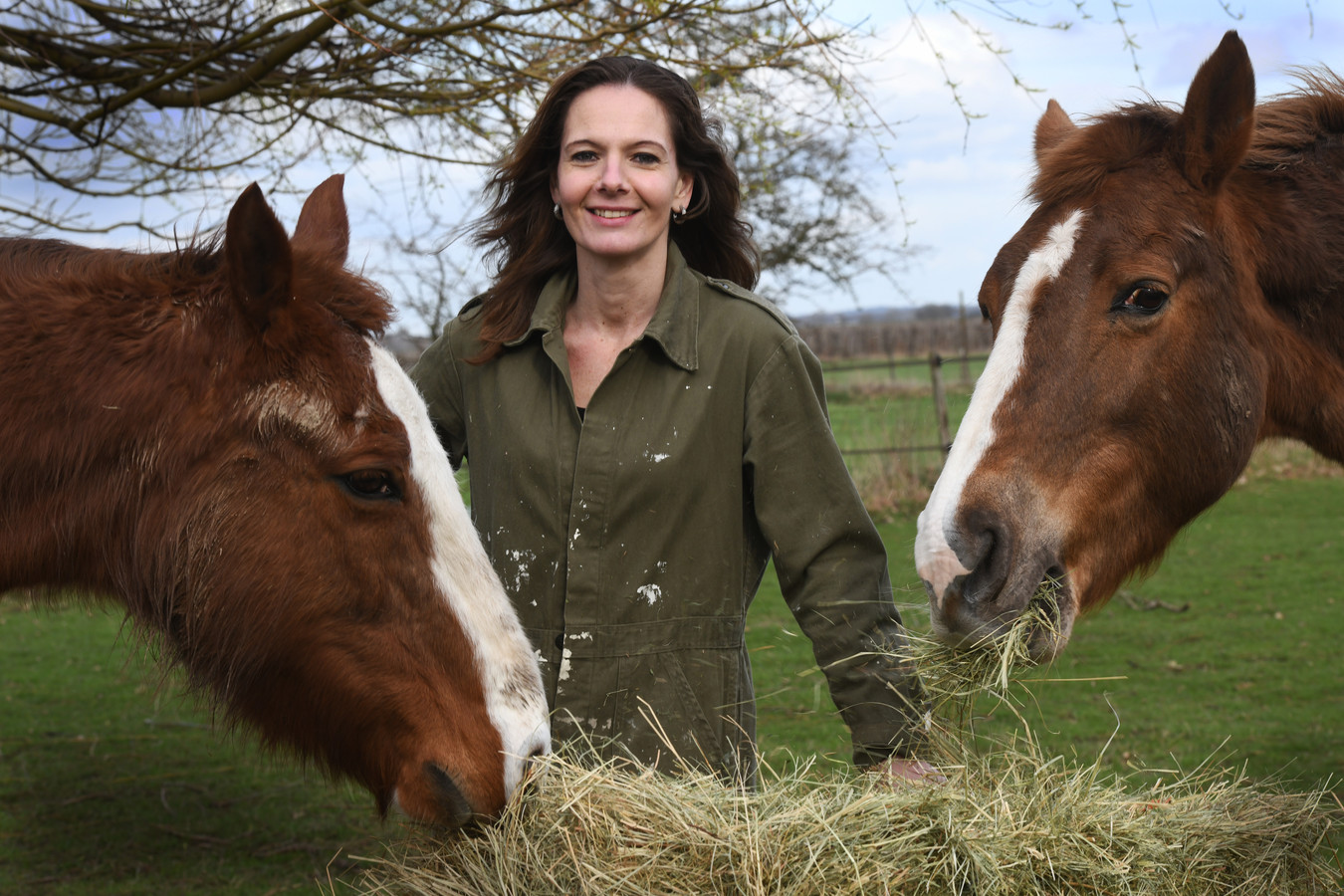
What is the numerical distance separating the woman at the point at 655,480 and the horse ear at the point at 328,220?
1.38 feet

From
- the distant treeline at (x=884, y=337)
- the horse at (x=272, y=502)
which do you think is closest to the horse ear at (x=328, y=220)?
the horse at (x=272, y=502)

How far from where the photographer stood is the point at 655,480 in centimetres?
240

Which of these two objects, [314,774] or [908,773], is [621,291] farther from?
[314,774]

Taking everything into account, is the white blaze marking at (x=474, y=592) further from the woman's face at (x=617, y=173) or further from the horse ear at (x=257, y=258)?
the woman's face at (x=617, y=173)

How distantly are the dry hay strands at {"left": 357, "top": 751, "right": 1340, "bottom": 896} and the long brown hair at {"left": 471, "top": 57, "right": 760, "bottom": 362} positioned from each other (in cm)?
117

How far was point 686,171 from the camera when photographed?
8.87 feet

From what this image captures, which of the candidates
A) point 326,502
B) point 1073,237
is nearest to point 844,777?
point 326,502

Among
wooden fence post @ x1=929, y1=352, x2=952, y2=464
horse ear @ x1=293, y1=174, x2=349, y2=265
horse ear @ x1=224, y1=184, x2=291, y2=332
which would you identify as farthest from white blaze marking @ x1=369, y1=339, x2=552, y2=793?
wooden fence post @ x1=929, y1=352, x2=952, y2=464

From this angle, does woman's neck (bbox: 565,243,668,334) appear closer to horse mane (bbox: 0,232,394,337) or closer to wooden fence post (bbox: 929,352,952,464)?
horse mane (bbox: 0,232,394,337)

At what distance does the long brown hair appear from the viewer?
8.60ft

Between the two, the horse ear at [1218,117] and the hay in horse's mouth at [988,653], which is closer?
the hay in horse's mouth at [988,653]

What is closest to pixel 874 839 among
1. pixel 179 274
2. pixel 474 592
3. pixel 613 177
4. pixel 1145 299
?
pixel 474 592

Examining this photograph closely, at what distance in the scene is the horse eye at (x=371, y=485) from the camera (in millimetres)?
2025

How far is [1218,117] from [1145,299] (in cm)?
47
